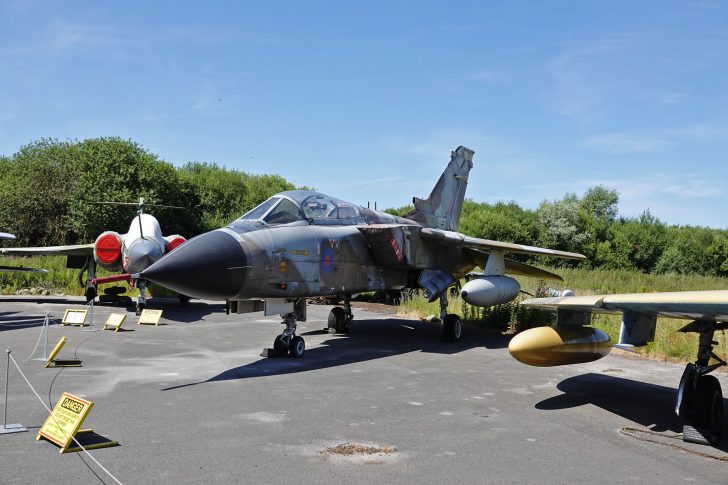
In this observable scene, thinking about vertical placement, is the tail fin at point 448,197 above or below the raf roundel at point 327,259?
above

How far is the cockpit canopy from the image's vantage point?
1016 cm

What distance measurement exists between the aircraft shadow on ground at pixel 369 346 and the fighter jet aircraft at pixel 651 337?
3937 millimetres

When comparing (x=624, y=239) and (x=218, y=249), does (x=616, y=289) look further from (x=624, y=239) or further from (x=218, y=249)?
(x=624, y=239)

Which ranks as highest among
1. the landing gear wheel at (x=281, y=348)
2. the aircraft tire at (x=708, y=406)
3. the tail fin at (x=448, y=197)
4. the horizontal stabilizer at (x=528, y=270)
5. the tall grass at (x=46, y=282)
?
the tail fin at (x=448, y=197)

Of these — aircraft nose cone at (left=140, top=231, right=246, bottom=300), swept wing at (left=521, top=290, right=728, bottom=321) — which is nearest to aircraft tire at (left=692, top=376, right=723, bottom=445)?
swept wing at (left=521, top=290, right=728, bottom=321)

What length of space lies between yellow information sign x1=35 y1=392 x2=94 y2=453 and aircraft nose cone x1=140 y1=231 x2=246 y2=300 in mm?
2706

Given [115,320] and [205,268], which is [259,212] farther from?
[115,320]

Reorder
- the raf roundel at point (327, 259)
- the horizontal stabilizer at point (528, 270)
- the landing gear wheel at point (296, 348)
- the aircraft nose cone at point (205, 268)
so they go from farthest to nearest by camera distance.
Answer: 1. the horizontal stabilizer at point (528, 270)
2. the raf roundel at point (327, 259)
3. the landing gear wheel at point (296, 348)
4. the aircraft nose cone at point (205, 268)

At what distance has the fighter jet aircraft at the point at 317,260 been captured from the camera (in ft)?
28.0

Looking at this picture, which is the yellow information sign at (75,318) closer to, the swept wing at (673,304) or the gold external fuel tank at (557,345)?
the gold external fuel tank at (557,345)

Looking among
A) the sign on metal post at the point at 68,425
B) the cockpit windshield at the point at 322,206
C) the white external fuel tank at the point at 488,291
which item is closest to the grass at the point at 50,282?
the cockpit windshield at the point at 322,206

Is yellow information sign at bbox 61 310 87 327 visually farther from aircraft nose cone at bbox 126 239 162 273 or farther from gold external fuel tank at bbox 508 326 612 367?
gold external fuel tank at bbox 508 326 612 367

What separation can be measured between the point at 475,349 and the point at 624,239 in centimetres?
5399

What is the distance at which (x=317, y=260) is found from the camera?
418 inches
